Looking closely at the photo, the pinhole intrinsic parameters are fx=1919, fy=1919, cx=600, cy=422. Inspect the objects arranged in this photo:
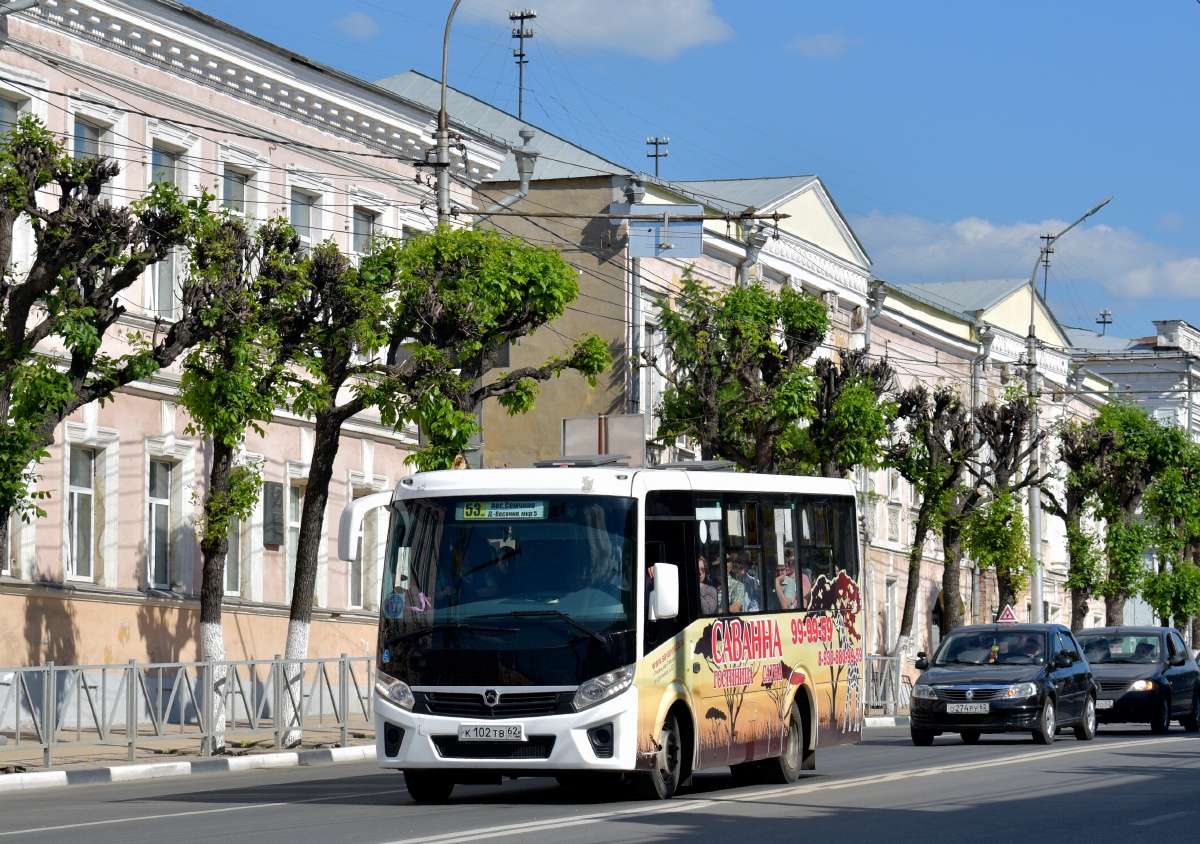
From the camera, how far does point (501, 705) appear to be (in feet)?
49.1

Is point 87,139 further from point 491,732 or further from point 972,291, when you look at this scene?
point 972,291

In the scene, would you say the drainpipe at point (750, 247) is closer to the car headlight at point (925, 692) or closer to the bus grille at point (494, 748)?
the car headlight at point (925, 692)

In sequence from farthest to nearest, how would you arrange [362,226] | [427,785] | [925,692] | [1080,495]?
[1080,495] < [362,226] < [925,692] < [427,785]

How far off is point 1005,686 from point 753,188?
28.1 m

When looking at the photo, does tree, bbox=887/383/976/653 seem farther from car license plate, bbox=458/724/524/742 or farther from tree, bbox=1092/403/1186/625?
car license plate, bbox=458/724/524/742

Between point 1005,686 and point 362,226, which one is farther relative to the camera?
point 362,226

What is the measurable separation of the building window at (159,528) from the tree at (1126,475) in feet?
106

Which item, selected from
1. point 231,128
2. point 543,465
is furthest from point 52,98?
point 543,465

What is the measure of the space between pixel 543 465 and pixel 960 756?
818 centimetres

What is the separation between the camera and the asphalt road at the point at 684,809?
12.9 m

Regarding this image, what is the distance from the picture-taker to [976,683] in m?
25.4

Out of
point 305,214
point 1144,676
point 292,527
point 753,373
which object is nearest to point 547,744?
point 1144,676

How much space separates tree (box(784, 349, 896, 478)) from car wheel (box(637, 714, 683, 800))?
67.4 ft

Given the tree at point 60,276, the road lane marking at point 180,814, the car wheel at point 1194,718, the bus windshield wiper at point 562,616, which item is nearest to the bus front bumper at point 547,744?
the bus windshield wiper at point 562,616
